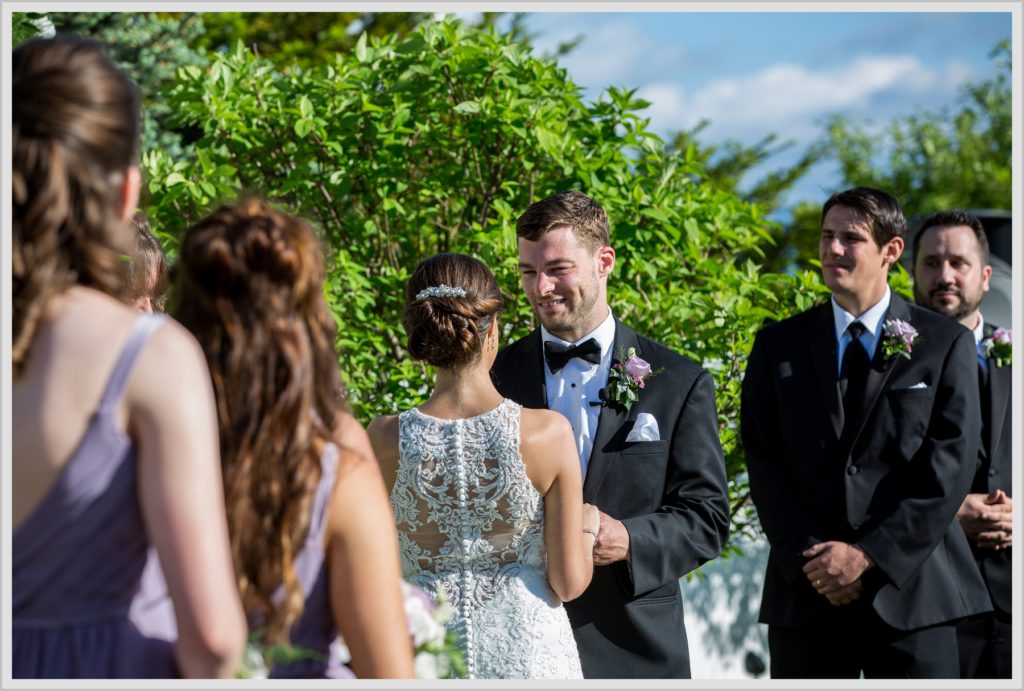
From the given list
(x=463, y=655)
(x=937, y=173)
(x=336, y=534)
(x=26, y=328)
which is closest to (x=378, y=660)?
(x=336, y=534)

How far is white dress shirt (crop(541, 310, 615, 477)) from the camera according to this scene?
4.44 meters

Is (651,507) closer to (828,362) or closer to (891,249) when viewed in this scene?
(828,362)

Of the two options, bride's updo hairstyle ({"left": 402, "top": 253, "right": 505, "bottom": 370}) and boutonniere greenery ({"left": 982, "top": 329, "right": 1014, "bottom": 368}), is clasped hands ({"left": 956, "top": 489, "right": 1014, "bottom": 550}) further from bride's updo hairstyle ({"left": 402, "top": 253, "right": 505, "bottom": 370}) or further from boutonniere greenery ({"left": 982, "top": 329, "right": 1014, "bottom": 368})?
bride's updo hairstyle ({"left": 402, "top": 253, "right": 505, "bottom": 370})

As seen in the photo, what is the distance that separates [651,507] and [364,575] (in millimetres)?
2247

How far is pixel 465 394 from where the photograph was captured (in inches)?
146

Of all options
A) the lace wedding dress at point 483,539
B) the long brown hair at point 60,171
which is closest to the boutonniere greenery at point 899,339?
the lace wedding dress at point 483,539

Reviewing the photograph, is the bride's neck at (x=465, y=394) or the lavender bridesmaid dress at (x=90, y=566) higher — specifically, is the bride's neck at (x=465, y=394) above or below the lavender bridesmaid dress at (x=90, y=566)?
above

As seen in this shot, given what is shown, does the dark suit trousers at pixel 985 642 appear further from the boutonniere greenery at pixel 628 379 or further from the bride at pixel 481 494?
the bride at pixel 481 494

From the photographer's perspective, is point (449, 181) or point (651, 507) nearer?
point (651, 507)

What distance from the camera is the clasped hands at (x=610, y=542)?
405 centimetres

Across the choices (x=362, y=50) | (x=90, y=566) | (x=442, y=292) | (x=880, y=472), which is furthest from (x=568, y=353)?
(x=90, y=566)

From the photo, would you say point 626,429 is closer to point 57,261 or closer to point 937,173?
point 57,261

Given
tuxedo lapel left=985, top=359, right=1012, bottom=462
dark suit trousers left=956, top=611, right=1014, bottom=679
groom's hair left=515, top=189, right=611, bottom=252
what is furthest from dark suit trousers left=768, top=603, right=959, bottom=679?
groom's hair left=515, top=189, right=611, bottom=252

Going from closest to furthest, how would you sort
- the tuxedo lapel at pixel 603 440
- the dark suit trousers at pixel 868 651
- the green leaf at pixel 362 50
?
the tuxedo lapel at pixel 603 440
the dark suit trousers at pixel 868 651
the green leaf at pixel 362 50
